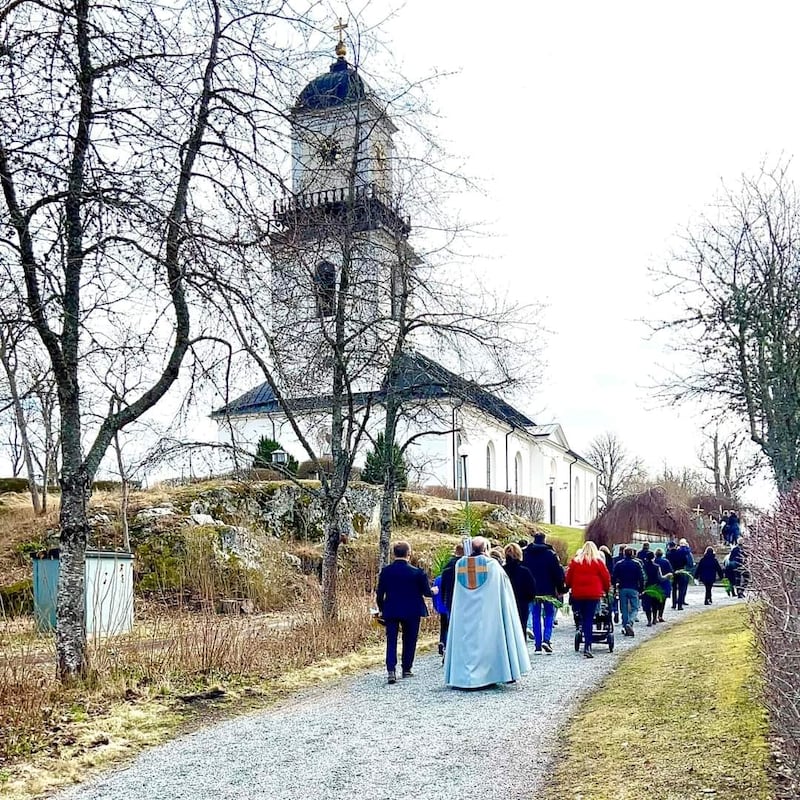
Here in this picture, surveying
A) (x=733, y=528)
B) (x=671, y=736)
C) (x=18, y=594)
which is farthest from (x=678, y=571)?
(x=671, y=736)

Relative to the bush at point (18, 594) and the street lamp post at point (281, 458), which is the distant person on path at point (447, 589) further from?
the bush at point (18, 594)

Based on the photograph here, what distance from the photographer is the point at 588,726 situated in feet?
28.2

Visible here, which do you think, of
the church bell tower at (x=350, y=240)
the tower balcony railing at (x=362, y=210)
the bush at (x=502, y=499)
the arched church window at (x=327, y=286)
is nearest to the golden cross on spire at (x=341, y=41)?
the church bell tower at (x=350, y=240)

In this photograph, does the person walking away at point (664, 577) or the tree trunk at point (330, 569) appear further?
the person walking away at point (664, 577)

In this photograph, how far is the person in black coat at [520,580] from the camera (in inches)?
544

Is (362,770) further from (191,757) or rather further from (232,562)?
(232,562)

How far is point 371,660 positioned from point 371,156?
831cm

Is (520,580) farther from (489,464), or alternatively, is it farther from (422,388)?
(489,464)

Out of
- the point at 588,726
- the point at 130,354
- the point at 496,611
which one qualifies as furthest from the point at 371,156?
the point at 588,726

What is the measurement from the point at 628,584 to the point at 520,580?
3990mm

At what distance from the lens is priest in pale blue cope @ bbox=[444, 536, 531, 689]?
11.0 m

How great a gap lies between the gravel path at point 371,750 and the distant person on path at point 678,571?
1161 centimetres

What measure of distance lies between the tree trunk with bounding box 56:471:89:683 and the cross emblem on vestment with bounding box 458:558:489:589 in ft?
14.3

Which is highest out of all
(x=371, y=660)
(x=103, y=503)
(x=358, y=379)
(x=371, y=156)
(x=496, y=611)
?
(x=371, y=156)
